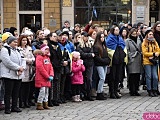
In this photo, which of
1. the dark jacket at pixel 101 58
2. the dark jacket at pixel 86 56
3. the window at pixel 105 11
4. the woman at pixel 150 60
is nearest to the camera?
the dark jacket at pixel 86 56

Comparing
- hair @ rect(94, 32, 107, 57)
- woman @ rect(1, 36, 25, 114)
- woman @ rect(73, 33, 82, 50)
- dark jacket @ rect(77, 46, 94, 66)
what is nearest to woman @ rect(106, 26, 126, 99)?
hair @ rect(94, 32, 107, 57)

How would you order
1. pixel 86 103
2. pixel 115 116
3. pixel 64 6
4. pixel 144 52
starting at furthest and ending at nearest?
pixel 64 6
pixel 144 52
pixel 86 103
pixel 115 116

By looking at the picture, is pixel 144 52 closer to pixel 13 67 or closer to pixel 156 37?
pixel 156 37

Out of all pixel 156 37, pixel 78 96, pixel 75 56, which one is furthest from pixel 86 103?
pixel 156 37

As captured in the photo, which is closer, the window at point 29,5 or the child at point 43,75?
the child at point 43,75

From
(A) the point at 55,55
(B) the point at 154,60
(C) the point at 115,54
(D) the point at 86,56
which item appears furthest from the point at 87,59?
(B) the point at 154,60

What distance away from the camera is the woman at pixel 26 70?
11156 mm

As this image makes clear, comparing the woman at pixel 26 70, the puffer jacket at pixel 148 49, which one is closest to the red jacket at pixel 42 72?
the woman at pixel 26 70

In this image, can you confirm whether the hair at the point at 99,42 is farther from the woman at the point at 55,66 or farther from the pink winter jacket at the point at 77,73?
the woman at the point at 55,66

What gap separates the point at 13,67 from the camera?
10383 mm

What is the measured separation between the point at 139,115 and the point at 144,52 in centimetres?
322

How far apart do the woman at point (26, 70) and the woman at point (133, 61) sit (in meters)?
3.29

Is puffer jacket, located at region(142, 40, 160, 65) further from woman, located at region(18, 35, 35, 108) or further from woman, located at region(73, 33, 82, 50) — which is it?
woman, located at region(18, 35, 35, 108)

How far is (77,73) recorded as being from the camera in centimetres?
1211
